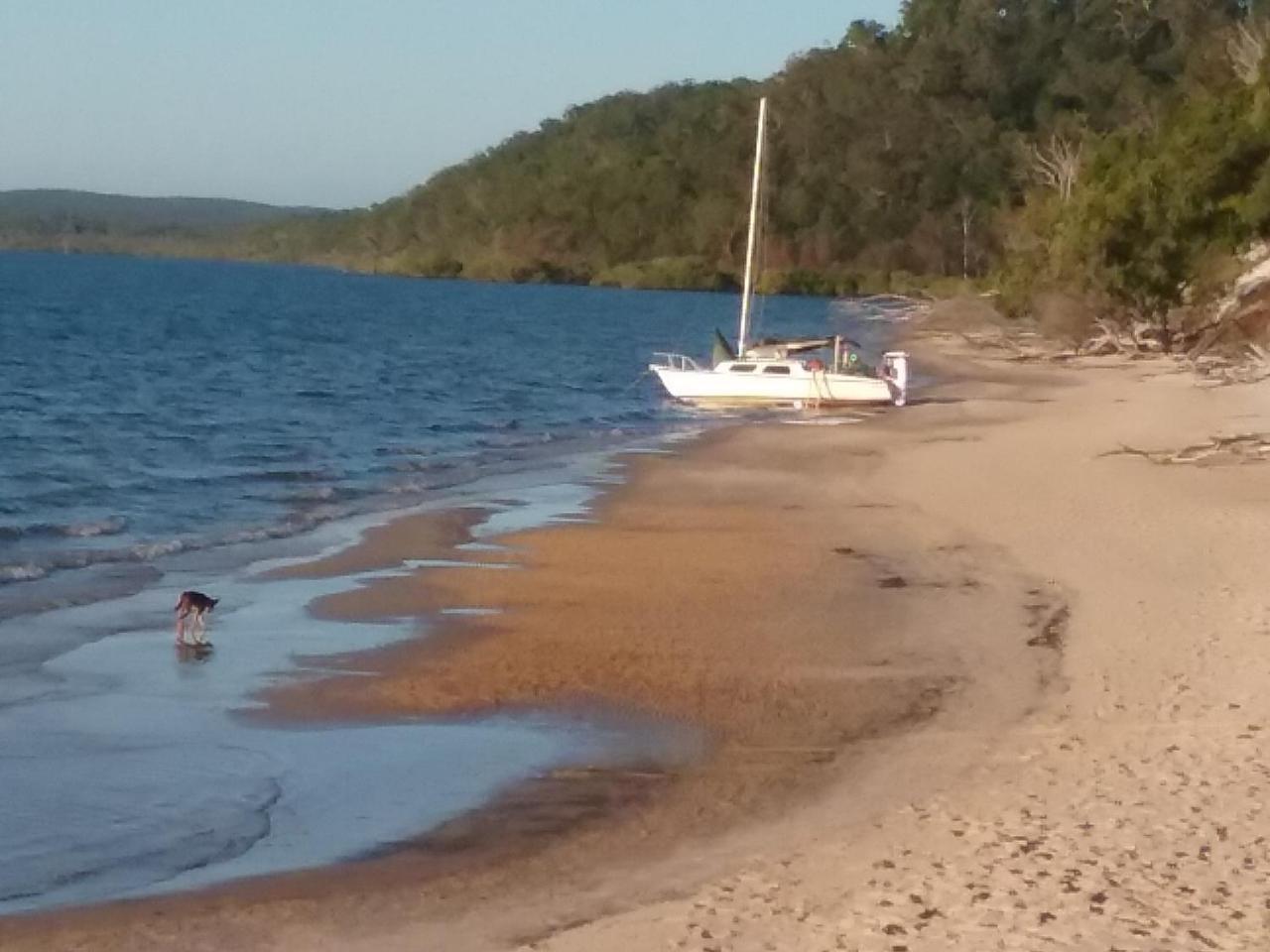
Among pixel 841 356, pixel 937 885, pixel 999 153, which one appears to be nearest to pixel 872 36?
pixel 999 153

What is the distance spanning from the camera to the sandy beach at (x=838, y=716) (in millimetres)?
8500

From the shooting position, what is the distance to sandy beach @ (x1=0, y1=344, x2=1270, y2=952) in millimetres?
8500

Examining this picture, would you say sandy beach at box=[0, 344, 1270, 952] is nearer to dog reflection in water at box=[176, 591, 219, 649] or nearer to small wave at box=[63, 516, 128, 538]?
dog reflection in water at box=[176, 591, 219, 649]

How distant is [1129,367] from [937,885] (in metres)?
43.3

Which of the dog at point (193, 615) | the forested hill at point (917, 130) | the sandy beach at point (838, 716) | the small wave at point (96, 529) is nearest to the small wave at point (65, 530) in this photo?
the small wave at point (96, 529)

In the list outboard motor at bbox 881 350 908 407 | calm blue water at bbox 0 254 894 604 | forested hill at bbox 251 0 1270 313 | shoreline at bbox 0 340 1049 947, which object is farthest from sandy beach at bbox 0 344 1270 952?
forested hill at bbox 251 0 1270 313

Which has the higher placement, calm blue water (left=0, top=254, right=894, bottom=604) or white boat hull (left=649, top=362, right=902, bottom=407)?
white boat hull (left=649, top=362, right=902, bottom=407)

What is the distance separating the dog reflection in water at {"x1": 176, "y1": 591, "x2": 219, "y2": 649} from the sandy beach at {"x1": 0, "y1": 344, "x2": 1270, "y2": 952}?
150 centimetres

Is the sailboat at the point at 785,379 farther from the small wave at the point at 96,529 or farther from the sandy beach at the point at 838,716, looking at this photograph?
the small wave at the point at 96,529

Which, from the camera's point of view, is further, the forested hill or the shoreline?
the forested hill

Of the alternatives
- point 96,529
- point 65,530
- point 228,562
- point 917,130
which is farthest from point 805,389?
point 917,130

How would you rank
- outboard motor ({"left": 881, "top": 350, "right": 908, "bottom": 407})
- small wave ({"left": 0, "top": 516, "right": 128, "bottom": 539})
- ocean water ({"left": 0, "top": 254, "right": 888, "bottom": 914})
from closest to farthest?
ocean water ({"left": 0, "top": 254, "right": 888, "bottom": 914}), small wave ({"left": 0, "top": 516, "right": 128, "bottom": 539}), outboard motor ({"left": 881, "top": 350, "right": 908, "bottom": 407})

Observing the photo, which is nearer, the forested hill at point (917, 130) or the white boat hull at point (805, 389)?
the white boat hull at point (805, 389)

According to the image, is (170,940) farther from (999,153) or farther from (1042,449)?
(999,153)
